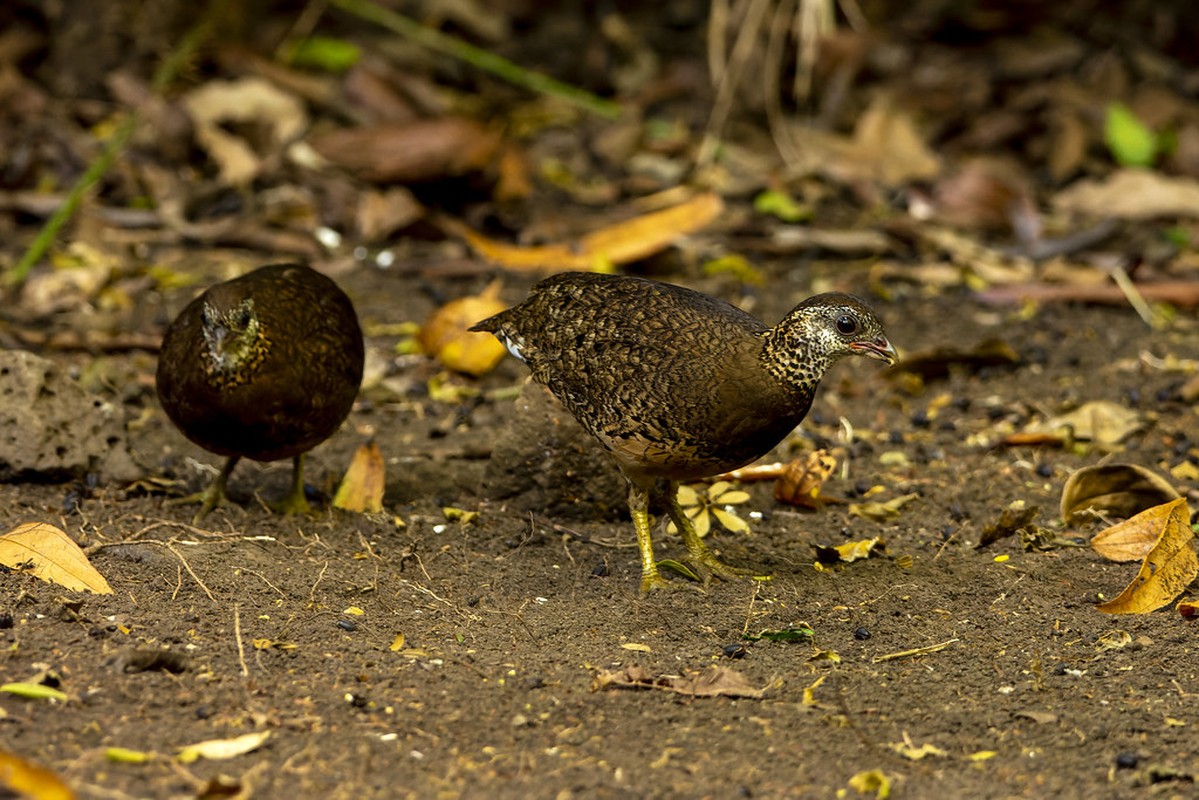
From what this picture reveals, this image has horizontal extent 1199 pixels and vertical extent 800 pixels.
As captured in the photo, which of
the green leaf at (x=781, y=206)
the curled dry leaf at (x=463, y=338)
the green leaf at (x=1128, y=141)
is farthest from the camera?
the green leaf at (x=1128, y=141)

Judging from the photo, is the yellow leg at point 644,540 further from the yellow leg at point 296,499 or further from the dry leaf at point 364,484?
the yellow leg at point 296,499

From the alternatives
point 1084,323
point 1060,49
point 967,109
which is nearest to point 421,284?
point 1084,323

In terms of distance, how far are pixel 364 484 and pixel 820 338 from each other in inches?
72.6

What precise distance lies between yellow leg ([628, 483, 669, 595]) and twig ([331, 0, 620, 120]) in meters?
4.94

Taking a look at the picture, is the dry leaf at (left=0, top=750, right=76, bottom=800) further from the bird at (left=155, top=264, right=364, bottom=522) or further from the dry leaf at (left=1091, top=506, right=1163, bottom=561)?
the dry leaf at (left=1091, top=506, right=1163, bottom=561)

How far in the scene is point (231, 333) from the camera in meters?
4.95

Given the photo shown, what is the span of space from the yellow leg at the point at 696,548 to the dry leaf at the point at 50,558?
6.03 ft

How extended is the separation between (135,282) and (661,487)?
3.44 meters

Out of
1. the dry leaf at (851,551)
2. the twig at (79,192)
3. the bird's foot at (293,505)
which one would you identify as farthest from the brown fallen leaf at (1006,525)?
the twig at (79,192)

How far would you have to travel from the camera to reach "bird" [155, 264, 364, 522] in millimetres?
4945

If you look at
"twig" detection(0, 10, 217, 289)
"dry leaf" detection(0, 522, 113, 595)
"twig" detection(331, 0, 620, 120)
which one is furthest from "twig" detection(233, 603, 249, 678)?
"twig" detection(331, 0, 620, 120)

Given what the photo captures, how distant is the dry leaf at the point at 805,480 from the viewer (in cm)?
539

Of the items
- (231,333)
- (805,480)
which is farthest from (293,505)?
(805,480)

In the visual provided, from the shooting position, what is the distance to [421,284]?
7.59m
